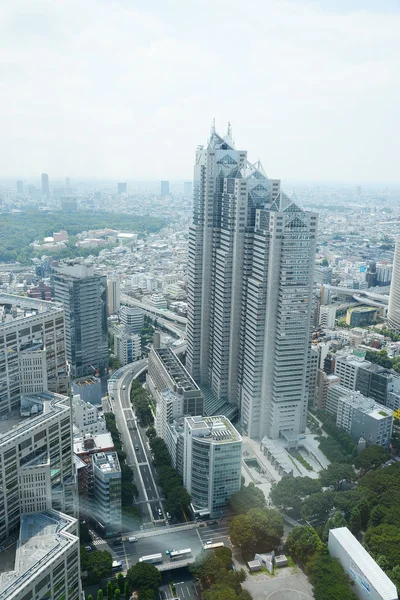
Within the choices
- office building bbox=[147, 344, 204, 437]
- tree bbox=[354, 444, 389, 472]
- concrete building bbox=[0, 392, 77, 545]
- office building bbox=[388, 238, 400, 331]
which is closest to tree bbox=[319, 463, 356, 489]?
tree bbox=[354, 444, 389, 472]

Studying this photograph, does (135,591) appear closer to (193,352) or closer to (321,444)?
(321,444)

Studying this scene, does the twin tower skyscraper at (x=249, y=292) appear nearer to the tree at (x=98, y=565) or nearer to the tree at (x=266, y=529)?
the tree at (x=266, y=529)

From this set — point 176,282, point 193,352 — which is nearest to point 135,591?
point 193,352

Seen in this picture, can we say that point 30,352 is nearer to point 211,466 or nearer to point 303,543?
point 211,466

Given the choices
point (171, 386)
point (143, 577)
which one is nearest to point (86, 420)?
point (171, 386)

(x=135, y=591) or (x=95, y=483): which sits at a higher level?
(x=95, y=483)

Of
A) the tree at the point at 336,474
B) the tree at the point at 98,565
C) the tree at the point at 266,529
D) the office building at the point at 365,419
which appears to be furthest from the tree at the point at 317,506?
the tree at the point at 98,565
